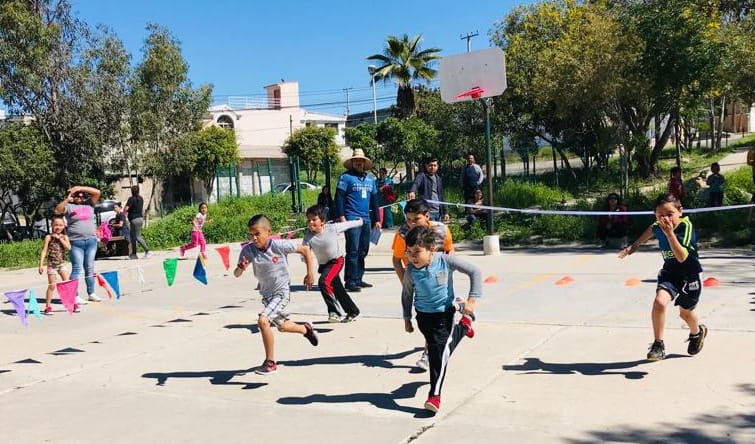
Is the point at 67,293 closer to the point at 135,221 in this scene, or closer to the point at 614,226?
the point at 135,221

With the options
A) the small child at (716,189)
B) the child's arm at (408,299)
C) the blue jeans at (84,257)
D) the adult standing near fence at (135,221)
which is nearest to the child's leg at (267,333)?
the child's arm at (408,299)

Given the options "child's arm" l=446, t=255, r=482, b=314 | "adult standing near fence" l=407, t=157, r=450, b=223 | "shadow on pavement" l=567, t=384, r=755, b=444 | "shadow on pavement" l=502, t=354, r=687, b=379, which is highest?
"adult standing near fence" l=407, t=157, r=450, b=223

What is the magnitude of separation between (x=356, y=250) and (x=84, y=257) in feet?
13.4

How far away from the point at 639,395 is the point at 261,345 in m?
3.80

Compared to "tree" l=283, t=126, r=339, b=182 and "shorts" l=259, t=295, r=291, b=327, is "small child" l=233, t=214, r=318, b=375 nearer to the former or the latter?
"shorts" l=259, t=295, r=291, b=327

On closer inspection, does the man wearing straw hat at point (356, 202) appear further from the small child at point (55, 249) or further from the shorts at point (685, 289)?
the shorts at point (685, 289)

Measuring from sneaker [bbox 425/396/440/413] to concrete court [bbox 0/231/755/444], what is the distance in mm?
80

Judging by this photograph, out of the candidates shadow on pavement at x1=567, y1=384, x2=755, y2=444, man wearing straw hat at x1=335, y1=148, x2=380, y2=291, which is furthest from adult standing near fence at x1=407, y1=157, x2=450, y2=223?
shadow on pavement at x1=567, y1=384, x2=755, y2=444

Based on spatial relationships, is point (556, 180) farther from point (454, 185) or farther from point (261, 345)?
point (261, 345)

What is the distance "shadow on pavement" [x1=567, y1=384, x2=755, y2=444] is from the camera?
4352 millimetres

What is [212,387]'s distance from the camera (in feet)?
20.0

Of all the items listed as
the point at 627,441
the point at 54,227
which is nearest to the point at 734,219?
the point at 627,441

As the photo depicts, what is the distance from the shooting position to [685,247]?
5.77 meters

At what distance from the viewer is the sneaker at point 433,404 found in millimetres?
4961
